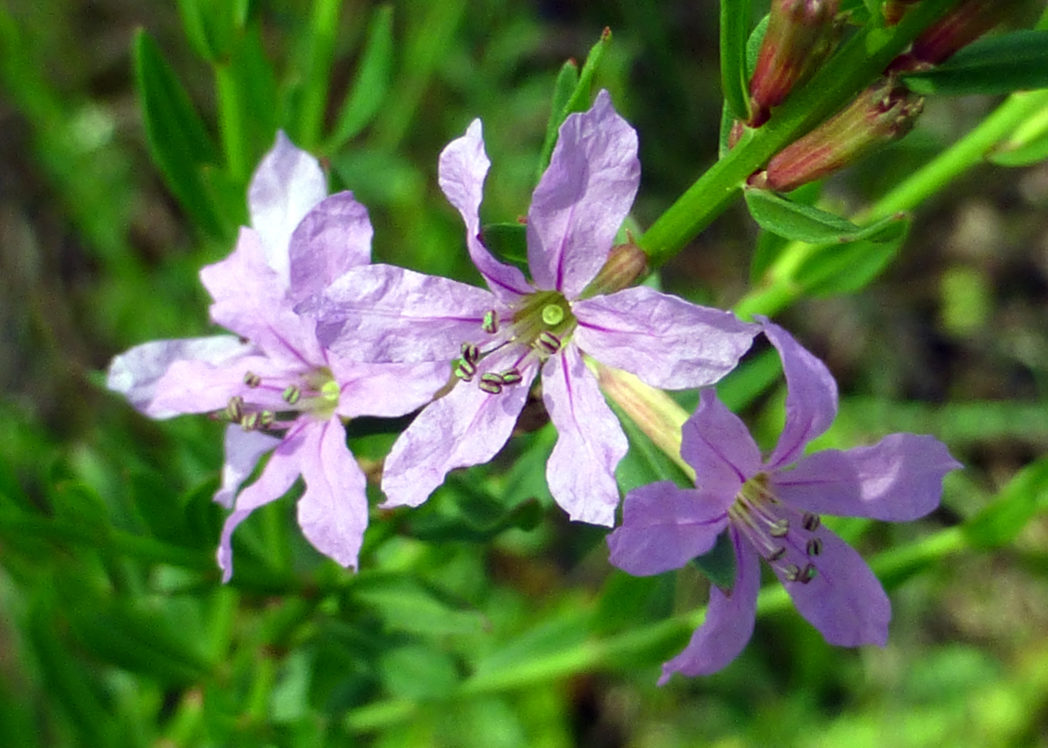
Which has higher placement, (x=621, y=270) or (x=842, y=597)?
(x=621, y=270)

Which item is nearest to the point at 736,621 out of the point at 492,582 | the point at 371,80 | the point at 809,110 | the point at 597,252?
the point at 597,252

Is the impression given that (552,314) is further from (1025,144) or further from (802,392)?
(1025,144)

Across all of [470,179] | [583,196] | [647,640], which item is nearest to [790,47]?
[583,196]

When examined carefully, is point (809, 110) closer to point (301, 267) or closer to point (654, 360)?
point (654, 360)

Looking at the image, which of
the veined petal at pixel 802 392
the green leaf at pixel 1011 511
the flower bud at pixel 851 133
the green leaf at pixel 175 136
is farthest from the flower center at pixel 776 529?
the green leaf at pixel 175 136

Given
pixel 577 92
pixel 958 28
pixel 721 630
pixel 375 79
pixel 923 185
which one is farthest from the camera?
pixel 375 79

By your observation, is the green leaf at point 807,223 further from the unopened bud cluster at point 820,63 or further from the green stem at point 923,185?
the green stem at point 923,185

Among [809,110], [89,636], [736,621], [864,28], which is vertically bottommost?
[89,636]

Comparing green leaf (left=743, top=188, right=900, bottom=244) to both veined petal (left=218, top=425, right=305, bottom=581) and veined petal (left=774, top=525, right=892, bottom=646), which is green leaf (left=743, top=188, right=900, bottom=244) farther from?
veined petal (left=218, top=425, right=305, bottom=581)
